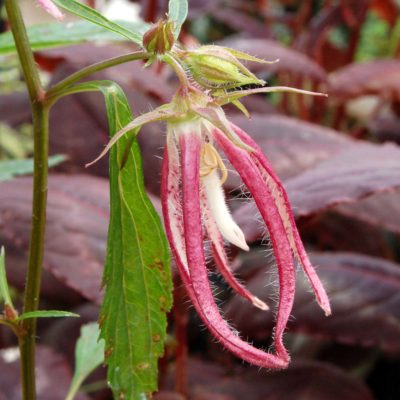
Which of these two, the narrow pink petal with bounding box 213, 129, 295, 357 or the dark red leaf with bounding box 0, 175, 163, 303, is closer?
the narrow pink petal with bounding box 213, 129, 295, 357

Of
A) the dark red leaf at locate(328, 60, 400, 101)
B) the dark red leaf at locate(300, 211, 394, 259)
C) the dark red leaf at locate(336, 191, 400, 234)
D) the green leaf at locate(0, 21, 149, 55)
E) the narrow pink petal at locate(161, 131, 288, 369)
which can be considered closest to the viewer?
the narrow pink petal at locate(161, 131, 288, 369)

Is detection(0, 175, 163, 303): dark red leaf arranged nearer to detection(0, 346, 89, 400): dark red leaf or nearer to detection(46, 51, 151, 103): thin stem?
detection(0, 346, 89, 400): dark red leaf

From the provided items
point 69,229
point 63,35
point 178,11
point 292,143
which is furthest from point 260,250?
point 178,11

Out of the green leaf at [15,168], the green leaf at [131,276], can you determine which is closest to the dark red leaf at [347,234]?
the green leaf at [15,168]

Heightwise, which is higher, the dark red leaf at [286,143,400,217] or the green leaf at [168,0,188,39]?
the green leaf at [168,0,188,39]

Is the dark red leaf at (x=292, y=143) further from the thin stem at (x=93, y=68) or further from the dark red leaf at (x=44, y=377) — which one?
the thin stem at (x=93, y=68)

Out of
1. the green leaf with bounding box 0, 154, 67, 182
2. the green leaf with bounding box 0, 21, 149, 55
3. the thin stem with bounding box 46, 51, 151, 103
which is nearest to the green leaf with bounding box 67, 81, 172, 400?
the thin stem with bounding box 46, 51, 151, 103

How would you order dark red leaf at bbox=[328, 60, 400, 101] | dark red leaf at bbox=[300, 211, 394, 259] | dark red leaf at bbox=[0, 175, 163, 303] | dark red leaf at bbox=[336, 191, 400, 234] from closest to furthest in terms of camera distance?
dark red leaf at bbox=[0, 175, 163, 303]
dark red leaf at bbox=[336, 191, 400, 234]
dark red leaf at bbox=[300, 211, 394, 259]
dark red leaf at bbox=[328, 60, 400, 101]

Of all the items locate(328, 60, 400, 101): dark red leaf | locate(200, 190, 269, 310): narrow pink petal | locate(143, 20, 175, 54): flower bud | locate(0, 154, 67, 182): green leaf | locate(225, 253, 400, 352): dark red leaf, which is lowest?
locate(225, 253, 400, 352): dark red leaf

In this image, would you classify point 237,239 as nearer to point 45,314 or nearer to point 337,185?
point 45,314
